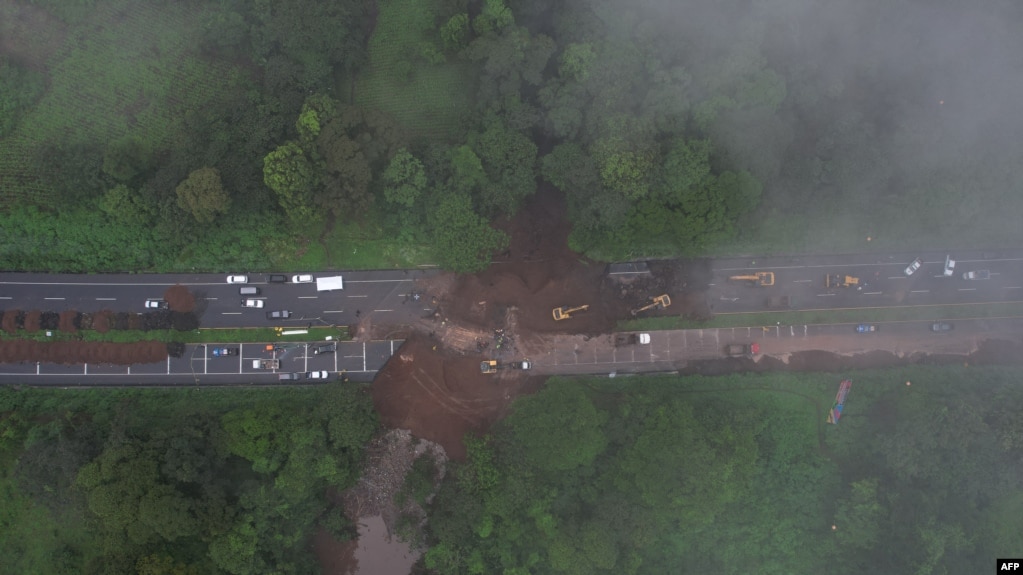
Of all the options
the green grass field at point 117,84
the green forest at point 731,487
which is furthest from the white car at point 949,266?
the green grass field at point 117,84

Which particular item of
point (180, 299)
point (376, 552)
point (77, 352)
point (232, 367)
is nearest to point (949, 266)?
point (376, 552)

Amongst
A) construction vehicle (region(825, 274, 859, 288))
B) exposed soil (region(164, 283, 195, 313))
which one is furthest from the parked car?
construction vehicle (region(825, 274, 859, 288))

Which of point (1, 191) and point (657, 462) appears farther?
point (1, 191)

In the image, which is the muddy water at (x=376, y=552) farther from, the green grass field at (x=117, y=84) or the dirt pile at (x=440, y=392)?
the green grass field at (x=117, y=84)

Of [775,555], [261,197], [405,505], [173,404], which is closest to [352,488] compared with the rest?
[405,505]

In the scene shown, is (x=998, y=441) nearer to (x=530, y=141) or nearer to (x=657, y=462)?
(x=657, y=462)

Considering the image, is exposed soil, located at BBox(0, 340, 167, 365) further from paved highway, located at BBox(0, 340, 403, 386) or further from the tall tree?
the tall tree

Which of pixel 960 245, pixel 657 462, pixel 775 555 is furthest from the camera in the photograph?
pixel 960 245
